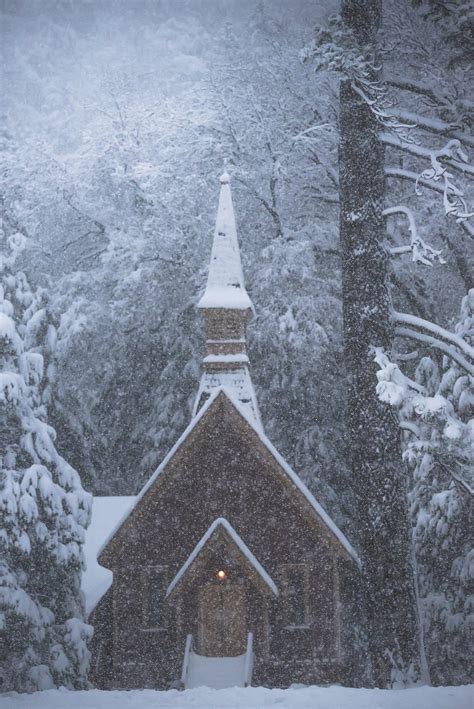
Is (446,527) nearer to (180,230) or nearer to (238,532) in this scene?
(238,532)

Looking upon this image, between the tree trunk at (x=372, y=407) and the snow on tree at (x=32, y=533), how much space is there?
18.6 ft

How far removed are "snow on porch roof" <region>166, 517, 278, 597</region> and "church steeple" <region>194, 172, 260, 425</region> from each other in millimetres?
2446

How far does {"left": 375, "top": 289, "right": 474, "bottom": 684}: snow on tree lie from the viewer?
11195mm

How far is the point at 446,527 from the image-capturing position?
13.4m

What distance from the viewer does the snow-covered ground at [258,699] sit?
5508mm

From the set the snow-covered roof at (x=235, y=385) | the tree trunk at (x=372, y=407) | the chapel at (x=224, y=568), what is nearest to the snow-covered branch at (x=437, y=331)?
the tree trunk at (x=372, y=407)

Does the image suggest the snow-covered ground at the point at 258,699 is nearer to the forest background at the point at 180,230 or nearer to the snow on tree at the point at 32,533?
the snow on tree at the point at 32,533

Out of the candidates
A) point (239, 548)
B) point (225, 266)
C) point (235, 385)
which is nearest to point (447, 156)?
point (225, 266)

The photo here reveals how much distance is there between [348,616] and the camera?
A: 1563 centimetres

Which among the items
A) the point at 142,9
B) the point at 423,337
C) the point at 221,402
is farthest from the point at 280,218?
the point at 423,337

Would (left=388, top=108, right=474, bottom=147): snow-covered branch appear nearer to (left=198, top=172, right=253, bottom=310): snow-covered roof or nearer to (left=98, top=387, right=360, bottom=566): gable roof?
(left=198, top=172, right=253, bottom=310): snow-covered roof

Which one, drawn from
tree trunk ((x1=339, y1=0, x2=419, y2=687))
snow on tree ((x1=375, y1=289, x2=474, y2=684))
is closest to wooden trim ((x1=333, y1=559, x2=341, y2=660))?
snow on tree ((x1=375, y1=289, x2=474, y2=684))

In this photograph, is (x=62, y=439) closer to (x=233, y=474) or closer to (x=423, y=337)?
(x=233, y=474)

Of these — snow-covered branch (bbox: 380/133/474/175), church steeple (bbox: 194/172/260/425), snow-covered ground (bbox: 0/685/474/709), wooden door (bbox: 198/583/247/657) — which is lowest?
wooden door (bbox: 198/583/247/657)
